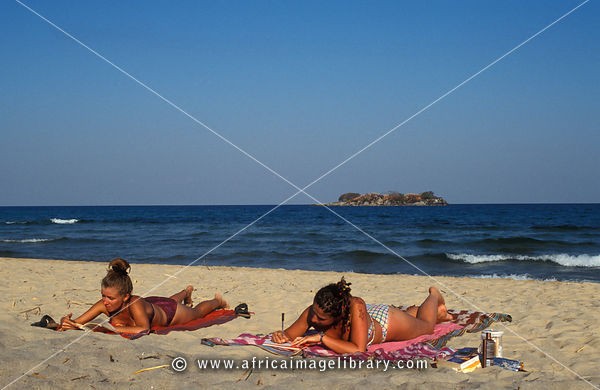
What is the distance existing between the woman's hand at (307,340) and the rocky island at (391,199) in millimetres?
74959

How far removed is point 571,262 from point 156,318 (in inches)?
551

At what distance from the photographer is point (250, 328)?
6492 mm

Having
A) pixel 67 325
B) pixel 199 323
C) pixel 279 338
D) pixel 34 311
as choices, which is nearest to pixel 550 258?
pixel 199 323

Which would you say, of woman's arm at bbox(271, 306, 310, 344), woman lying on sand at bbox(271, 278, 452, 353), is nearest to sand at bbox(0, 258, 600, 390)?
woman's arm at bbox(271, 306, 310, 344)

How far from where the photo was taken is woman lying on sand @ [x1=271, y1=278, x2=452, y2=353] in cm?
471

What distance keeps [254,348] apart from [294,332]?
0.40m

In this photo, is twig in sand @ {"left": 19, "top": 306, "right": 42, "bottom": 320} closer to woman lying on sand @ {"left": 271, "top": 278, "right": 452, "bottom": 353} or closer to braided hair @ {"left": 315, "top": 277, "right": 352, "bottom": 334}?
woman lying on sand @ {"left": 271, "top": 278, "right": 452, "bottom": 353}

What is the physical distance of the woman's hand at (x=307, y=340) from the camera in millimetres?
4984

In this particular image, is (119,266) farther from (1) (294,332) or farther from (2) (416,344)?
(2) (416,344)

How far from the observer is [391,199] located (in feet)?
263

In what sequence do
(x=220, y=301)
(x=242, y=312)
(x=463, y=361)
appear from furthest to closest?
(x=220, y=301) < (x=242, y=312) < (x=463, y=361)

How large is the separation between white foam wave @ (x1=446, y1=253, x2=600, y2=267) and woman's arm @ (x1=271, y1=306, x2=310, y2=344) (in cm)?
1251

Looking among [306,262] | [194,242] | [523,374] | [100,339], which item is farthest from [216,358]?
[194,242]

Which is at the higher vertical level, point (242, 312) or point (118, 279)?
point (118, 279)
